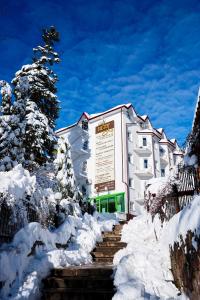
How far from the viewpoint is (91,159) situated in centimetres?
3762

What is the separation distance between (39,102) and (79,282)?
16.9 meters

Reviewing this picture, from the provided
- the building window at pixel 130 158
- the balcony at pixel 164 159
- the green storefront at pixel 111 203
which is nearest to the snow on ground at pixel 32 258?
the green storefront at pixel 111 203

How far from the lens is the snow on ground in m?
6.91

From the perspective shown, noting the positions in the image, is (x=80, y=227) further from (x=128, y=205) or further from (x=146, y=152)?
(x=146, y=152)

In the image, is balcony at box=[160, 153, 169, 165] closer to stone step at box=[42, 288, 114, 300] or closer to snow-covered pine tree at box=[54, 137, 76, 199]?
snow-covered pine tree at box=[54, 137, 76, 199]

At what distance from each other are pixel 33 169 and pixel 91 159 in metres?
21.8

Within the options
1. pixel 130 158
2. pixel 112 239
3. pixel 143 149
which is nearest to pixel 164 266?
pixel 112 239

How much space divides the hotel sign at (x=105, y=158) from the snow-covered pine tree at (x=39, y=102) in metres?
13.5

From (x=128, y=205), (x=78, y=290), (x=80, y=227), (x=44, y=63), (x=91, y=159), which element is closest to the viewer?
(x=78, y=290)

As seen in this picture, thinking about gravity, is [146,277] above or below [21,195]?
below

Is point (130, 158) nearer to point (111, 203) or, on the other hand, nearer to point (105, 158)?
point (105, 158)

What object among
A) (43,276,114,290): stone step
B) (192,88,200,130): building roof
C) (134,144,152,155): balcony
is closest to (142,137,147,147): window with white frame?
(134,144,152,155): balcony

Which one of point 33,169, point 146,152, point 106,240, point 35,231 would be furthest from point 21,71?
point 146,152

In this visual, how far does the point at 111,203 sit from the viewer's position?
3331cm
